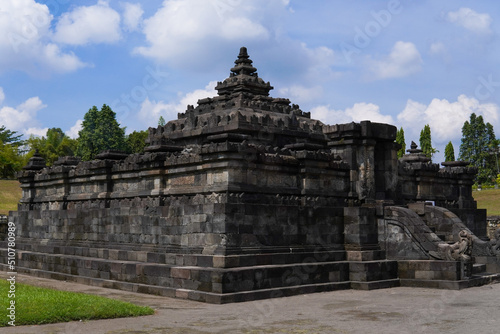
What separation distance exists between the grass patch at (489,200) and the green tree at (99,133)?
39077mm

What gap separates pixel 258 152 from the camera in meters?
16.2

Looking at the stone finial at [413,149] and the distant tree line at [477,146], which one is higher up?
the distant tree line at [477,146]

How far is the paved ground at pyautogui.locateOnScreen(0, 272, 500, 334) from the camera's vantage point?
10312mm

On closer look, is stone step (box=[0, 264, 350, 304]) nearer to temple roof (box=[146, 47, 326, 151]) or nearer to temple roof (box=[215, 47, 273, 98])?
temple roof (box=[146, 47, 326, 151])

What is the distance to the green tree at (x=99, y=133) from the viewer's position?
6694 centimetres

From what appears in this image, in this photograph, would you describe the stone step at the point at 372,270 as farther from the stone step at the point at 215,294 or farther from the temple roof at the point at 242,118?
the temple roof at the point at 242,118

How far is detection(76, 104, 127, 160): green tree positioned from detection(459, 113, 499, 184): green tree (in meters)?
52.6

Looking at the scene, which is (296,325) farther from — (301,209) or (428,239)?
(428,239)

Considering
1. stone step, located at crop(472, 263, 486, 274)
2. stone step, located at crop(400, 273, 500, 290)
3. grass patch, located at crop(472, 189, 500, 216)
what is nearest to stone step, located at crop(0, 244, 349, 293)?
stone step, located at crop(400, 273, 500, 290)

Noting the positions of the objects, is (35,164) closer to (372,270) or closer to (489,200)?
(372,270)

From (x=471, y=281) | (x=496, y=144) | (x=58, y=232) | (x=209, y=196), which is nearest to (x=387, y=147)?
(x=471, y=281)

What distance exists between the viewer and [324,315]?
1195 cm

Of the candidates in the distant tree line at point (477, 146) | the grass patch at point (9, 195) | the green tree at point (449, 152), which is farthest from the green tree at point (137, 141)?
the green tree at point (449, 152)

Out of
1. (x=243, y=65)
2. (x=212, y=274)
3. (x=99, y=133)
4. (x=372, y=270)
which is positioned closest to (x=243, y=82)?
(x=243, y=65)
